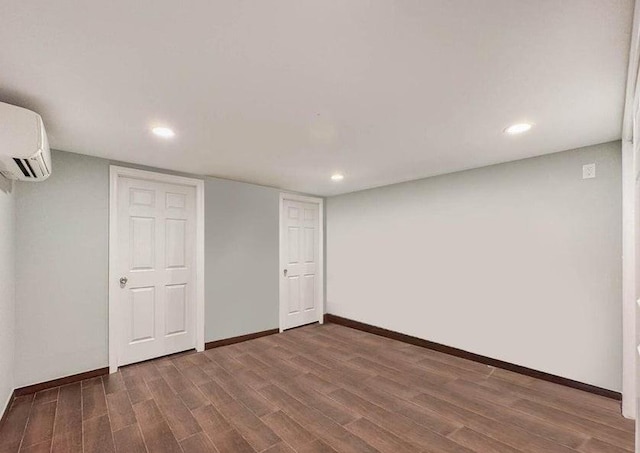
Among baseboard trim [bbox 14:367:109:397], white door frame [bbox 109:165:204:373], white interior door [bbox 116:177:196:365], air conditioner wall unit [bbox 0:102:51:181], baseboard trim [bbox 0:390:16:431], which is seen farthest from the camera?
white interior door [bbox 116:177:196:365]

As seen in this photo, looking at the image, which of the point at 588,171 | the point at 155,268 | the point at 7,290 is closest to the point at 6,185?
the point at 7,290

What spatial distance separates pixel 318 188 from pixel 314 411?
304 centimetres

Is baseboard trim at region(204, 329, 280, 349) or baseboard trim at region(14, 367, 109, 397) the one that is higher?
baseboard trim at region(14, 367, 109, 397)

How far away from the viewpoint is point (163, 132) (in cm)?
233

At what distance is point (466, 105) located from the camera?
1877mm

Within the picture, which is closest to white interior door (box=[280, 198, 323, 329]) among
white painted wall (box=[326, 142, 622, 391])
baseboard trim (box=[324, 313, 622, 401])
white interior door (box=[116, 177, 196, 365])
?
baseboard trim (box=[324, 313, 622, 401])

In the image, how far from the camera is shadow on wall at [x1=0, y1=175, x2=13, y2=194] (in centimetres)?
217

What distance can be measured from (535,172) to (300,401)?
→ 314 cm

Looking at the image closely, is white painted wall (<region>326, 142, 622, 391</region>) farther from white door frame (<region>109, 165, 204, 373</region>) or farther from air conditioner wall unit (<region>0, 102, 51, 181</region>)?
air conditioner wall unit (<region>0, 102, 51, 181</region>)

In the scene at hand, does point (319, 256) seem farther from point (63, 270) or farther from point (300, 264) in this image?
point (63, 270)

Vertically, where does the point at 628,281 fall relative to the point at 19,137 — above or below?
below

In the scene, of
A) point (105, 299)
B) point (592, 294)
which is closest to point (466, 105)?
point (592, 294)

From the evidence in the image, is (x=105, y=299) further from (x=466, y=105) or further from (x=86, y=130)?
(x=466, y=105)

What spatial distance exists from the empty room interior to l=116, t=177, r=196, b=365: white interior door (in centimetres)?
2
